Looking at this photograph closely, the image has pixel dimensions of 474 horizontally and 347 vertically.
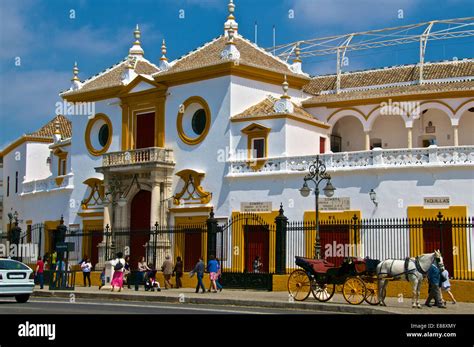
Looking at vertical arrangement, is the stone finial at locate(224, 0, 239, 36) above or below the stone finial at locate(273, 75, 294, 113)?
above

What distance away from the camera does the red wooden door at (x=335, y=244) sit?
104ft

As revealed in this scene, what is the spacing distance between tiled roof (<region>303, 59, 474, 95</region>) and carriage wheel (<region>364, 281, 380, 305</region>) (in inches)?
675

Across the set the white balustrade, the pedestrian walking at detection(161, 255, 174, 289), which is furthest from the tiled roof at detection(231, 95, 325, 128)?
the pedestrian walking at detection(161, 255, 174, 289)

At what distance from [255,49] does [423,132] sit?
9170 millimetres

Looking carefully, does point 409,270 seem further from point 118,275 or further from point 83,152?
point 83,152

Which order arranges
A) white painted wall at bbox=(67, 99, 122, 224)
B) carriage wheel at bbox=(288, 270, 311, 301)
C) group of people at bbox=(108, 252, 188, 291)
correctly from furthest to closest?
1. white painted wall at bbox=(67, 99, 122, 224)
2. group of people at bbox=(108, 252, 188, 291)
3. carriage wheel at bbox=(288, 270, 311, 301)

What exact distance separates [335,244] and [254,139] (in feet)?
21.3

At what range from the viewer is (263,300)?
2261 centimetres

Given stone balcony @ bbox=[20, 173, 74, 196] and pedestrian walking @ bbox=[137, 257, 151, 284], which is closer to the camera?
pedestrian walking @ bbox=[137, 257, 151, 284]

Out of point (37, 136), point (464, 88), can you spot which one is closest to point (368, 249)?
point (464, 88)

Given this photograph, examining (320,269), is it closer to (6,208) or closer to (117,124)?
(117,124)

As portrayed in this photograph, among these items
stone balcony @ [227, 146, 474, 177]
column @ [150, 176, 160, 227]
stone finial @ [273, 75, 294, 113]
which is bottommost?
column @ [150, 176, 160, 227]

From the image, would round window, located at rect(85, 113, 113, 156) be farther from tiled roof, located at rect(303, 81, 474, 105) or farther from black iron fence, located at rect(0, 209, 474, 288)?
tiled roof, located at rect(303, 81, 474, 105)

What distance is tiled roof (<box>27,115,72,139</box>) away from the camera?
169 ft
